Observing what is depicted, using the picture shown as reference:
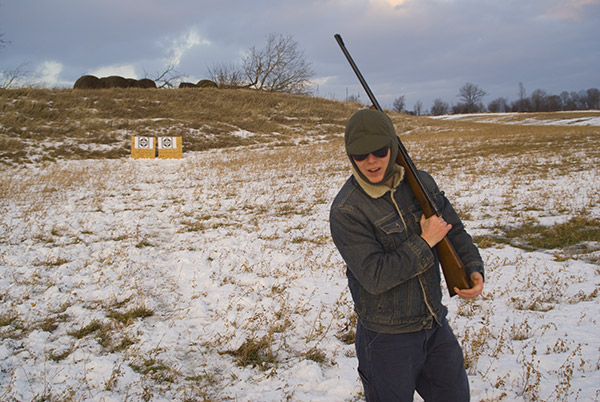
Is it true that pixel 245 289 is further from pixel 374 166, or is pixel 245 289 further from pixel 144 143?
pixel 144 143

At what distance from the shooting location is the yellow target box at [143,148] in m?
21.6

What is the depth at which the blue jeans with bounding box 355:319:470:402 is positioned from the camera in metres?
1.81

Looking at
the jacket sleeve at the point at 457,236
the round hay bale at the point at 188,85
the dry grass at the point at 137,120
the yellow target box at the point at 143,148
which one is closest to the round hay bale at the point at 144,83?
the round hay bale at the point at 188,85

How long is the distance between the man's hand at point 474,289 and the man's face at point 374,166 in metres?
0.74

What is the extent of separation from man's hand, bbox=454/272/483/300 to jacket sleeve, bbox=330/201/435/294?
1.02 feet

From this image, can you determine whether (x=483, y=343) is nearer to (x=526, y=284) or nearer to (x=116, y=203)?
(x=526, y=284)

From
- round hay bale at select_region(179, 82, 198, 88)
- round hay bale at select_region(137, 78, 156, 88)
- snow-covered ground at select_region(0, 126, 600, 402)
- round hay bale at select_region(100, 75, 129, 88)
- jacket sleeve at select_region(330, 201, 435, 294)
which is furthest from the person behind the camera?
round hay bale at select_region(179, 82, 198, 88)

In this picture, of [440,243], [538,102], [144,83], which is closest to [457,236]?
[440,243]

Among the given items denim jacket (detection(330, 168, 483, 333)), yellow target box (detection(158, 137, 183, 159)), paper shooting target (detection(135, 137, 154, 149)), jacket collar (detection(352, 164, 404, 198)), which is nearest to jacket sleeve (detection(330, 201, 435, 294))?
denim jacket (detection(330, 168, 483, 333))

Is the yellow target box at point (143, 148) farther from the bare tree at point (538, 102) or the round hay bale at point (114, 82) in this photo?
the bare tree at point (538, 102)

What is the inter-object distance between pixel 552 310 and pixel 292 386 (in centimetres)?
316

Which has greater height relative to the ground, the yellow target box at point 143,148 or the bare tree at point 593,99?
the bare tree at point 593,99

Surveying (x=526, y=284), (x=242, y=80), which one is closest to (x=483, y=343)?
(x=526, y=284)

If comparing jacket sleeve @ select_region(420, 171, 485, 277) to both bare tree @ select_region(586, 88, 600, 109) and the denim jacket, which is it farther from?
bare tree @ select_region(586, 88, 600, 109)
